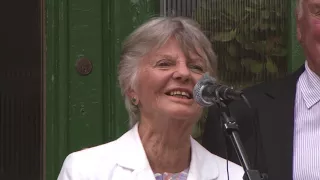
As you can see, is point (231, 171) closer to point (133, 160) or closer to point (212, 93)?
point (133, 160)

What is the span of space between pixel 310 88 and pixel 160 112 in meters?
0.85

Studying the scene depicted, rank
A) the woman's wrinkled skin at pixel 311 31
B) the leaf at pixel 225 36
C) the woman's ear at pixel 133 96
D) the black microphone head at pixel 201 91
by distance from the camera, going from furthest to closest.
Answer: the leaf at pixel 225 36 → the woman's wrinkled skin at pixel 311 31 → the woman's ear at pixel 133 96 → the black microphone head at pixel 201 91

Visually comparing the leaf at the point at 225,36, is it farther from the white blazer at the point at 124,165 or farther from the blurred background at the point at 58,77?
the white blazer at the point at 124,165

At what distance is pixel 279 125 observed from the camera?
3.56 meters

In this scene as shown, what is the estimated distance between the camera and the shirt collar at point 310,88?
3539mm

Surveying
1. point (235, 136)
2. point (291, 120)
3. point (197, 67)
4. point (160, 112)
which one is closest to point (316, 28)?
point (291, 120)

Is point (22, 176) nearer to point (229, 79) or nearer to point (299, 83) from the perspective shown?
point (229, 79)

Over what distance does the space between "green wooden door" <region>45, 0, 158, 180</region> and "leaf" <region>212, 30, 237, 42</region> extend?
0.41m

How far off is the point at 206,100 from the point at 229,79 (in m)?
1.89

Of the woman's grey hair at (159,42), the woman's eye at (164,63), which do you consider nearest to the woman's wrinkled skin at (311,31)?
the woman's grey hair at (159,42)

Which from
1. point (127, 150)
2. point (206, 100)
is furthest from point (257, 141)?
point (206, 100)

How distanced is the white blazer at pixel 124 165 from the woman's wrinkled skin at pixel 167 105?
0.18ft

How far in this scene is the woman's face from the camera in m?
3.08

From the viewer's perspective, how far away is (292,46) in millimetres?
4484
